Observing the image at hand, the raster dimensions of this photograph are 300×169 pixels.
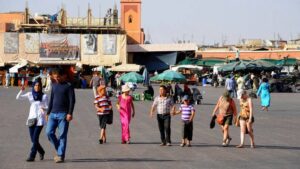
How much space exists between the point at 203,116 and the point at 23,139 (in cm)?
972

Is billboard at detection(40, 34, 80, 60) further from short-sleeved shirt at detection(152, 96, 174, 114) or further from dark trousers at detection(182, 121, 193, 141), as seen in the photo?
dark trousers at detection(182, 121, 193, 141)

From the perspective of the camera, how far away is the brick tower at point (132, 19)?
77.4 m

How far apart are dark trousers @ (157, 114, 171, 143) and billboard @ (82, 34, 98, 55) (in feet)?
171

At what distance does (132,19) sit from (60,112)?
2626 inches

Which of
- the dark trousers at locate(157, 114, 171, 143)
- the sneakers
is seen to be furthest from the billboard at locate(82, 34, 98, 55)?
the sneakers

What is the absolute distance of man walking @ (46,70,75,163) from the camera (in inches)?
452

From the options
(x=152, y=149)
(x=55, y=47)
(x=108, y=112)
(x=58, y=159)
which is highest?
(x=55, y=47)

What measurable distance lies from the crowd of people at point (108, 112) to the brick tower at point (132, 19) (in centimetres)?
6113

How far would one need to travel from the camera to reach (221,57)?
8188cm

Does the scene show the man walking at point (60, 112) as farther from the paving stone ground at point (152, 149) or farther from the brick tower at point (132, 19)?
the brick tower at point (132, 19)

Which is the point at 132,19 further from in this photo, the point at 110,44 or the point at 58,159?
the point at 58,159

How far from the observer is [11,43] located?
217 ft

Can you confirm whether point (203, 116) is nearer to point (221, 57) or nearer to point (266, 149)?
point (266, 149)

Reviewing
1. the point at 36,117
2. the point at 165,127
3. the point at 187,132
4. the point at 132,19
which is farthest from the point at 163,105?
the point at 132,19
